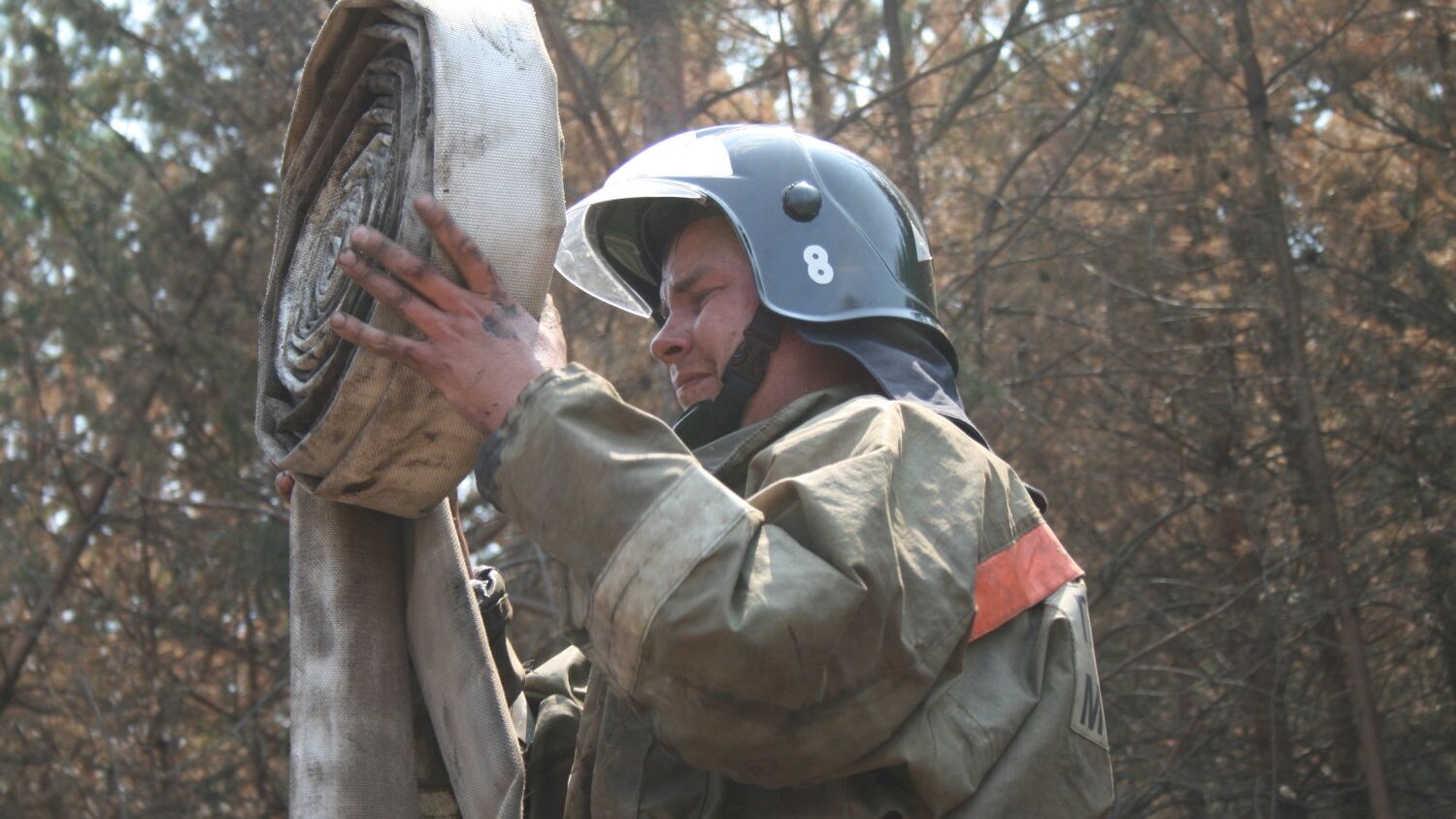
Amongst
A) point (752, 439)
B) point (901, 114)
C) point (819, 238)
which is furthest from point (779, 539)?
point (901, 114)

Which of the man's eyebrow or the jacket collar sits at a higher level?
the man's eyebrow

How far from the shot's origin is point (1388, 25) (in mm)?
7906

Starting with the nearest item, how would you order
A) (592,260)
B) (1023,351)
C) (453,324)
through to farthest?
1. (453,324)
2. (592,260)
3. (1023,351)

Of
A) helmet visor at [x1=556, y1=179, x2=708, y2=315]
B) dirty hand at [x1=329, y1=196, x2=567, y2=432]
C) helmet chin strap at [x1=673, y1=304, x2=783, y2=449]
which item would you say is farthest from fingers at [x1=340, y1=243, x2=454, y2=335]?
helmet visor at [x1=556, y1=179, x2=708, y2=315]

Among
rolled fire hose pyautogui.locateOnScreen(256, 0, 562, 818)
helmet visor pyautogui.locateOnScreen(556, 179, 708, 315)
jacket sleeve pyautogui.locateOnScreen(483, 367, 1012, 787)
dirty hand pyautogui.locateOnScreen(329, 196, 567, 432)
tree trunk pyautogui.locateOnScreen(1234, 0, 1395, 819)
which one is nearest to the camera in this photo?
jacket sleeve pyautogui.locateOnScreen(483, 367, 1012, 787)

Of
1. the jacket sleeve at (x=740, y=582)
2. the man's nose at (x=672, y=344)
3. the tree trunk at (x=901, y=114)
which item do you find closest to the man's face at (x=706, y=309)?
the man's nose at (x=672, y=344)

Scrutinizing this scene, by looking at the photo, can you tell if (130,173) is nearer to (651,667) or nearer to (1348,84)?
(1348,84)

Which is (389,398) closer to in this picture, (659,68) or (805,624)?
(805,624)

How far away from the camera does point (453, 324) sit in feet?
6.57

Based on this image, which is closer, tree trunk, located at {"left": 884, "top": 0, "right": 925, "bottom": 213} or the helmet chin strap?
the helmet chin strap

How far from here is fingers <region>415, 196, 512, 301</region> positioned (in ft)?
6.66

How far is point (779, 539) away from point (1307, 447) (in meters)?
6.21

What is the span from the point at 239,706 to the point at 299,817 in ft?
20.8

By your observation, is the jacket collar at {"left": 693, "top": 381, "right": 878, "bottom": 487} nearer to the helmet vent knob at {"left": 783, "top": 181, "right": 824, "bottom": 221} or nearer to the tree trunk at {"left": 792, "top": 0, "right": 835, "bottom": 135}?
the helmet vent knob at {"left": 783, "top": 181, "right": 824, "bottom": 221}
